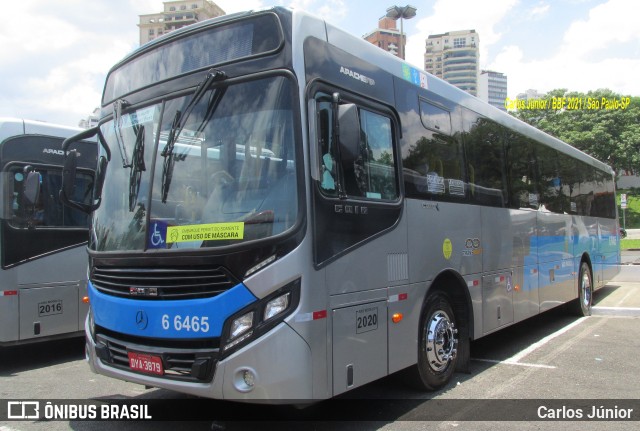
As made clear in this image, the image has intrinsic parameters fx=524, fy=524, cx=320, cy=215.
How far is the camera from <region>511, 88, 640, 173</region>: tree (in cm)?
4062

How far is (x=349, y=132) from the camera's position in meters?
3.96

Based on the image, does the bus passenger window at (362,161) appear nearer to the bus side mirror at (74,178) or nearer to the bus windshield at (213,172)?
the bus windshield at (213,172)

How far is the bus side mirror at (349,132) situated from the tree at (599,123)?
41.9 metres

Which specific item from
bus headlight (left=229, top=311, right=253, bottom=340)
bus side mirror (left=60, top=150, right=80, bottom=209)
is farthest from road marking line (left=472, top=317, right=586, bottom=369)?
bus side mirror (left=60, top=150, right=80, bottom=209)

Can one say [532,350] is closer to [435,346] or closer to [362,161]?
[435,346]

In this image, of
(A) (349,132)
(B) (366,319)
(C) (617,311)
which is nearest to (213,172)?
(A) (349,132)

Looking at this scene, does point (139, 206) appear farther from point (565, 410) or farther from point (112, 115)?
point (565, 410)

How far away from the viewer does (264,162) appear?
383 cm

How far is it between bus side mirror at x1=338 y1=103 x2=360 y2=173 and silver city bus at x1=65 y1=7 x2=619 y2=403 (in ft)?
0.04

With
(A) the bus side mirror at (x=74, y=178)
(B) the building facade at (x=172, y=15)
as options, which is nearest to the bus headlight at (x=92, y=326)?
(A) the bus side mirror at (x=74, y=178)

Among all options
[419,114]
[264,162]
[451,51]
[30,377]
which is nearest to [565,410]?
[419,114]

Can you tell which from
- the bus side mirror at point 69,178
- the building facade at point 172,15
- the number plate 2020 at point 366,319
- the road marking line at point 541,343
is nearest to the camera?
the number plate 2020 at point 366,319

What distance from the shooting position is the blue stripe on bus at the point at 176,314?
144 inches

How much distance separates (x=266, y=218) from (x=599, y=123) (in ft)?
145
